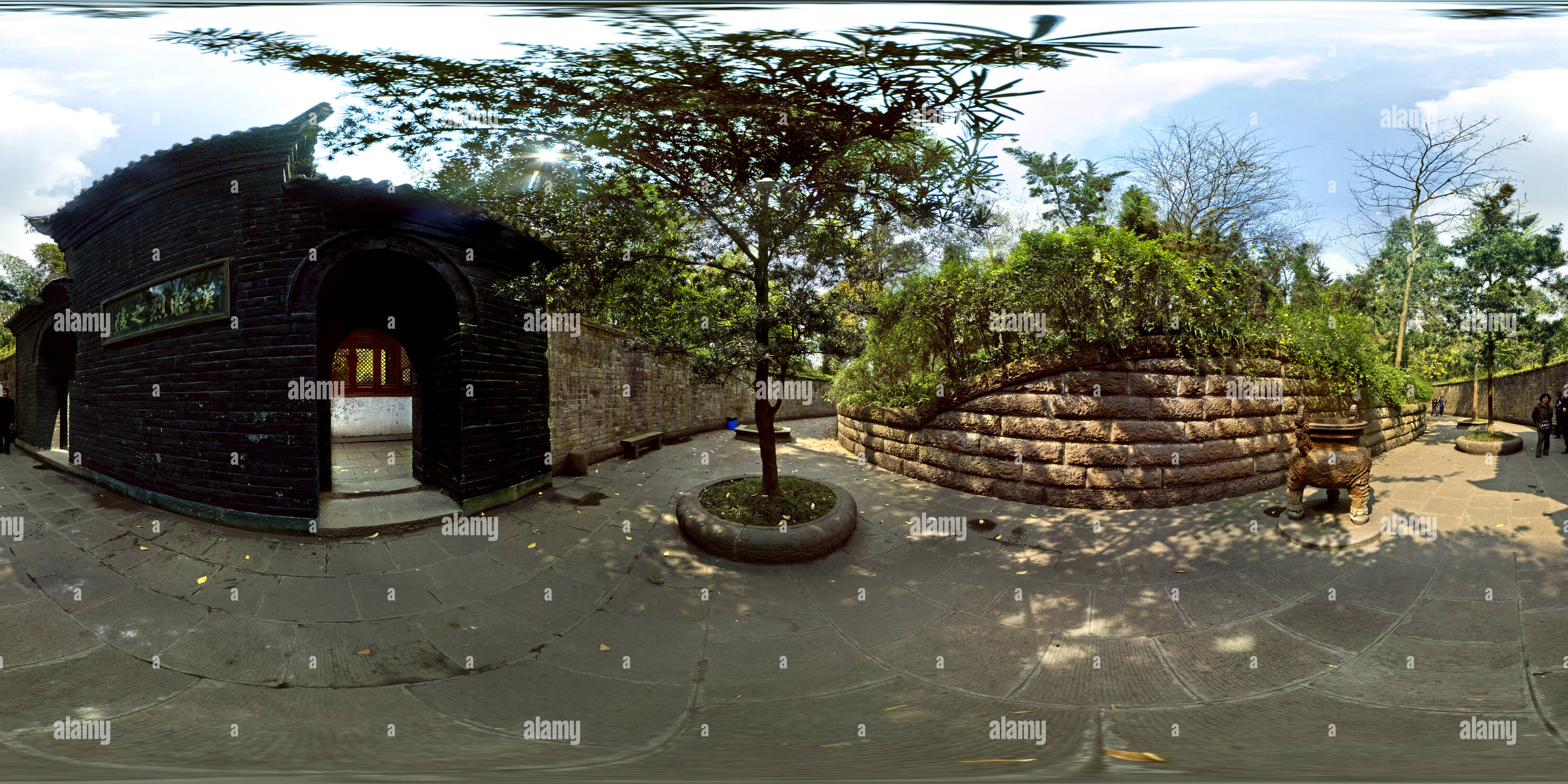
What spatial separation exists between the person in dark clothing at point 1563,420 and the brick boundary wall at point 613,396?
11228 mm

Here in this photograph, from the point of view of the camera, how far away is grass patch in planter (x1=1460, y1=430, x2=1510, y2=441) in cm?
802

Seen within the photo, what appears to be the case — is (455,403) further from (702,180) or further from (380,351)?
(380,351)

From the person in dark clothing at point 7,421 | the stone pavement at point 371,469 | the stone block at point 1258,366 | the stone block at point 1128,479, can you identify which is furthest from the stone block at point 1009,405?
the person in dark clothing at point 7,421

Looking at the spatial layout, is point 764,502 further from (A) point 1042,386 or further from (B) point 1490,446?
(B) point 1490,446

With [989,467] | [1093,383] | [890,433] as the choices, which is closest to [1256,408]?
[1093,383]

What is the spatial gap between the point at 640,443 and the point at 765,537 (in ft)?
13.3

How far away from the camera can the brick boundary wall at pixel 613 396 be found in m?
6.18

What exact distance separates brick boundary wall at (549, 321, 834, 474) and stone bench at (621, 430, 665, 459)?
96 mm

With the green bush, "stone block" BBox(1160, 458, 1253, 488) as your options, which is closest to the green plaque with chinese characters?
the green bush

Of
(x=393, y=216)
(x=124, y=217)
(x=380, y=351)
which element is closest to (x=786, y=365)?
(x=393, y=216)

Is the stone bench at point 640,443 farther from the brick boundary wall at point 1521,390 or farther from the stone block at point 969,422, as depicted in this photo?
the brick boundary wall at point 1521,390

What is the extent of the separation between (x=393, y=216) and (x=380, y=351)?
6.44m

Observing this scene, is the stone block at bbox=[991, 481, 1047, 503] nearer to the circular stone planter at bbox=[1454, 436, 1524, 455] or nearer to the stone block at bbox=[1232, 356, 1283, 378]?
the stone block at bbox=[1232, 356, 1283, 378]

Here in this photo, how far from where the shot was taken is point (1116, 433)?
17.7 feet
